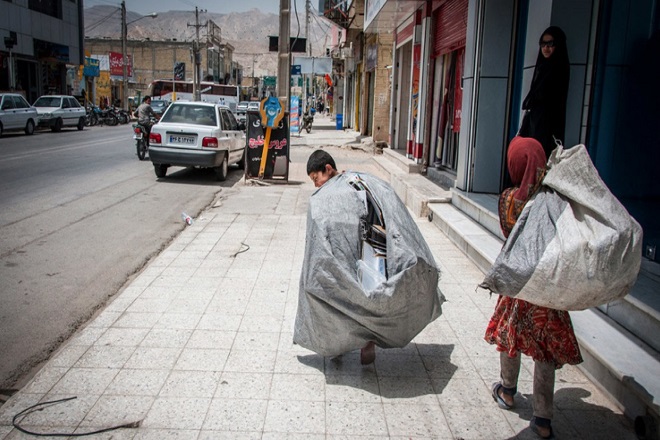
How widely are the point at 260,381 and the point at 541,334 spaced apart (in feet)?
5.96

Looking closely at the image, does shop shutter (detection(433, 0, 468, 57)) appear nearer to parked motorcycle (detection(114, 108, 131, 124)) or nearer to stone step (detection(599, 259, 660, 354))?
stone step (detection(599, 259, 660, 354))

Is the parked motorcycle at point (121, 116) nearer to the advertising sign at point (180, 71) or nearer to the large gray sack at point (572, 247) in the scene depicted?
the advertising sign at point (180, 71)

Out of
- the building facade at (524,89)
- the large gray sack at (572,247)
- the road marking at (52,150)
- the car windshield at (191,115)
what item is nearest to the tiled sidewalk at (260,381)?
the building facade at (524,89)

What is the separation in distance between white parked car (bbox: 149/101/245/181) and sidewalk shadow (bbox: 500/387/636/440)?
10115 mm

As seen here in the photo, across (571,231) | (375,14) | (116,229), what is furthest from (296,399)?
(375,14)

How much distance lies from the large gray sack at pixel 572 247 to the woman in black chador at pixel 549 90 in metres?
3.15

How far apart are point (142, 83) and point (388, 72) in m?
63.9

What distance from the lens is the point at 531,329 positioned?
10.3 ft

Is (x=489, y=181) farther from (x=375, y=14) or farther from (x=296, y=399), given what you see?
(x=375, y=14)

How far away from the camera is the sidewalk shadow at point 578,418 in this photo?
126 inches

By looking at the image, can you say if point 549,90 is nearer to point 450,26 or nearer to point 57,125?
point 450,26

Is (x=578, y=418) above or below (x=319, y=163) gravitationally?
below

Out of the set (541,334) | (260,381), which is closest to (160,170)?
(260,381)

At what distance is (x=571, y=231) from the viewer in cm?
271
